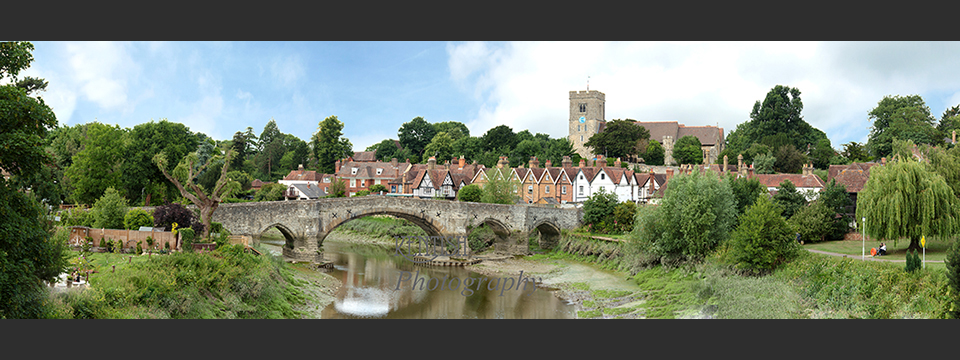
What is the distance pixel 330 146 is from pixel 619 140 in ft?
107

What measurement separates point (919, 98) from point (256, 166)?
7112 cm

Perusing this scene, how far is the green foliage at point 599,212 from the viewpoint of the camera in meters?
42.6

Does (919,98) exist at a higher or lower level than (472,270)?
higher

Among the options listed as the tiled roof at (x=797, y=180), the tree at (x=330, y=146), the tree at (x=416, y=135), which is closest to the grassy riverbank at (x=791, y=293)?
the tiled roof at (x=797, y=180)

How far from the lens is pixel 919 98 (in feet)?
214

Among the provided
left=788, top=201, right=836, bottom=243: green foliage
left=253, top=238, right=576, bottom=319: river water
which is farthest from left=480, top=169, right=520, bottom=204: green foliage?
left=788, top=201, right=836, bottom=243: green foliage

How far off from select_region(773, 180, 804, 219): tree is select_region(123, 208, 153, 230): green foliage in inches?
1183

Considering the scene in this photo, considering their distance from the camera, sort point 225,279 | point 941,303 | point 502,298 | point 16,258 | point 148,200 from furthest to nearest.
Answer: point 148,200, point 502,298, point 225,279, point 941,303, point 16,258

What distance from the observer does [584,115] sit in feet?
294

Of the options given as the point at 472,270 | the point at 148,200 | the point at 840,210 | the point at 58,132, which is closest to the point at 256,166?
the point at 58,132

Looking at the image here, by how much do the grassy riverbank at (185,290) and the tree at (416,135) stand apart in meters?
59.5

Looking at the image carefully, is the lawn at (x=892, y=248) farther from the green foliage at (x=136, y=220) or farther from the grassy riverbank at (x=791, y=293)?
the green foliage at (x=136, y=220)

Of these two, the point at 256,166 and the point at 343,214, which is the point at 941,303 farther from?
the point at 256,166

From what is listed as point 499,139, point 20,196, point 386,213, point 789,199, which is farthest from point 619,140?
point 20,196
